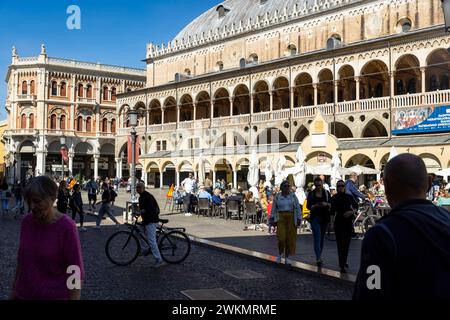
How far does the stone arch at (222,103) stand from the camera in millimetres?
46094

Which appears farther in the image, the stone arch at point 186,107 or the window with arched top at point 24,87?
the window with arched top at point 24,87

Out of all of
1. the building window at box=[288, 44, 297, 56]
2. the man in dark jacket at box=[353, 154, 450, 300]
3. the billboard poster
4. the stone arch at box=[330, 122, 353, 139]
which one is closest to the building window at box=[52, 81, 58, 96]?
the building window at box=[288, 44, 297, 56]

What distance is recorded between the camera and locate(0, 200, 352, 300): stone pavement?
25.7 feet

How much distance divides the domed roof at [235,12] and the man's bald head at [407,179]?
144 feet

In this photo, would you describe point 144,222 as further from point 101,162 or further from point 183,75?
point 101,162

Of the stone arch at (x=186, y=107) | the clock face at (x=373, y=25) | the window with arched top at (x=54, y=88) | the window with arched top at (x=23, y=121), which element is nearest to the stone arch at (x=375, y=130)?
the clock face at (x=373, y=25)

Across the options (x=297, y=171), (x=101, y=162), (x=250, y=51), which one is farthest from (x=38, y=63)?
(x=297, y=171)

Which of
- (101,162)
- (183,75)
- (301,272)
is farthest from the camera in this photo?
(101,162)

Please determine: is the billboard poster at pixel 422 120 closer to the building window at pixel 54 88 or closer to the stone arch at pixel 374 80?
the stone arch at pixel 374 80

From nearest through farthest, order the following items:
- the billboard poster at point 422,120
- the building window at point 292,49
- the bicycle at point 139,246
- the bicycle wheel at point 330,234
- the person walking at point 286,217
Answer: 1. the bicycle at point 139,246
2. the person walking at point 286,217
3. the bicycle wheel at point 330,234
4. the billboard poster at point 422,120
5. the building window at point 292,49

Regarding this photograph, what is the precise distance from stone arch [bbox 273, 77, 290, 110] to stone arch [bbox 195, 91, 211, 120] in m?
6.88

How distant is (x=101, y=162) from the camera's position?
7056 centimetres

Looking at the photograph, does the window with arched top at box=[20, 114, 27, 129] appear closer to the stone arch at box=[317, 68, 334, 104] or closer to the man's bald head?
the stone arch at box=[317, 68, 334, 104]
